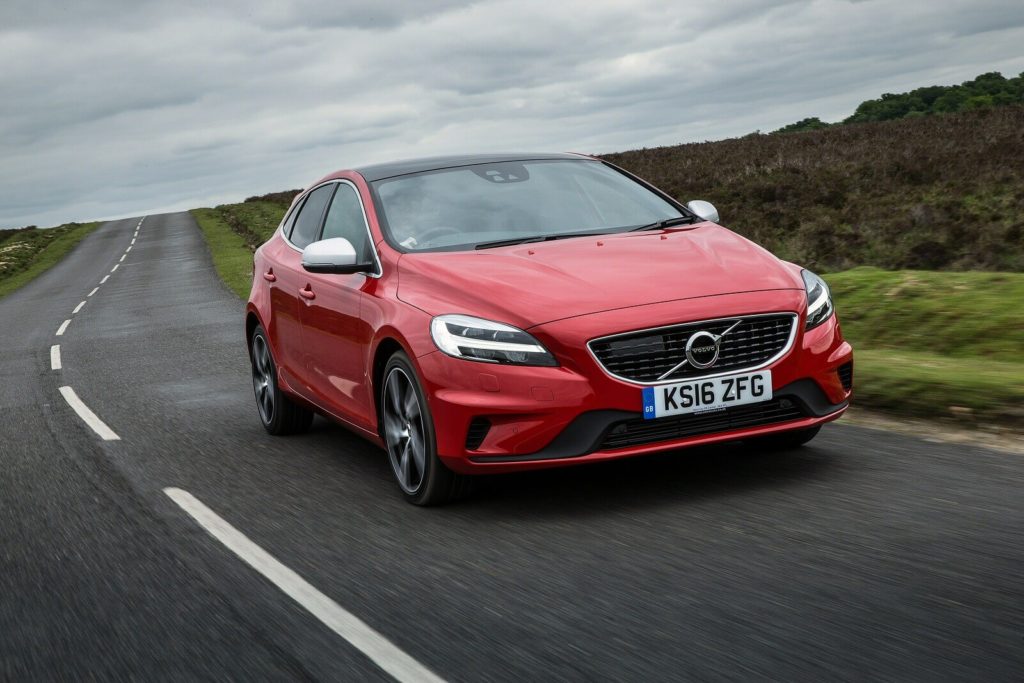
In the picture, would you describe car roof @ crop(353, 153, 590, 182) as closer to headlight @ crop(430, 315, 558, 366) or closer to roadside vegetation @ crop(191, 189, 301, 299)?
headlight @ crop(430, 315, 558, 366)

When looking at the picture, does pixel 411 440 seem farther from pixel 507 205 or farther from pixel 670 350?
pixel 507 205

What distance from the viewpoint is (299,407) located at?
821 centimetres

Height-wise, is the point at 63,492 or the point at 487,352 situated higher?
the point at 487,352

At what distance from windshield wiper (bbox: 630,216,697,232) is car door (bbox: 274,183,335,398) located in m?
2.01

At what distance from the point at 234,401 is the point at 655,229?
16.3ft

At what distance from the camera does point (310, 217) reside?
7902 millimetres

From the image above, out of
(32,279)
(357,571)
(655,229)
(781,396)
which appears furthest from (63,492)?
(32,279)

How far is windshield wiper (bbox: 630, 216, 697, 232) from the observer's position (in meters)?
6.54

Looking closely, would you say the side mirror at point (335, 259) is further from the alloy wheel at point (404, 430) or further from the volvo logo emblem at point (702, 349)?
the volvo logo emblem at point (702, 349)

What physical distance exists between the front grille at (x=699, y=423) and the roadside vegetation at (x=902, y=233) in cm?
189

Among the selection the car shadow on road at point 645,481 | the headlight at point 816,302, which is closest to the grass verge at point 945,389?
the car shadow on road at point 645,481

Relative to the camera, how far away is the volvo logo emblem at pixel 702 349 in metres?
5.14

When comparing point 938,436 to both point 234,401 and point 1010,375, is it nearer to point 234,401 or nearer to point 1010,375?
point 1010,375

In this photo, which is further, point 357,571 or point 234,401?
point 234,401
